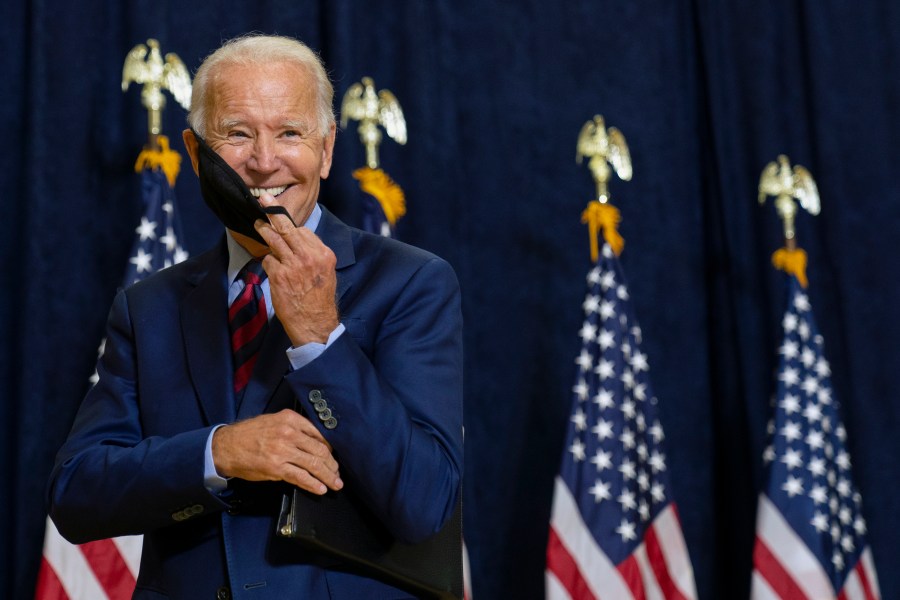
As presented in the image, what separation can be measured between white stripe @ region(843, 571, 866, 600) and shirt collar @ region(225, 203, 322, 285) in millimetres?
3114

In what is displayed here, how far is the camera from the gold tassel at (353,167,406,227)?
385cm

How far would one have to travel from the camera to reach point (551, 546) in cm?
390

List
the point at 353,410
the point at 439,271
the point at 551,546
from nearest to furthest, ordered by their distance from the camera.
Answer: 1. the point at 353,410
2. the point at 439,271
3. the point at 551,546

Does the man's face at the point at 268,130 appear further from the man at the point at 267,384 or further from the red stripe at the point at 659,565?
the red stripe at the point at 659,565

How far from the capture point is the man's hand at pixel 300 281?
1436mm

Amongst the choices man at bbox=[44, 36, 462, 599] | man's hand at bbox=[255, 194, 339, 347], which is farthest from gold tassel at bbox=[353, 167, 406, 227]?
man's hand at bbox=[255, 194, 339, 347]

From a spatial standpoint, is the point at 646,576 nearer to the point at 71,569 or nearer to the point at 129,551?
the point at 129,551

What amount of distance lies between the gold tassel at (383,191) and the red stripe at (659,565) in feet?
4.63

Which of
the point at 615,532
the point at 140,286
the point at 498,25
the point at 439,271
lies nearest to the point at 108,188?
the point at 498,25

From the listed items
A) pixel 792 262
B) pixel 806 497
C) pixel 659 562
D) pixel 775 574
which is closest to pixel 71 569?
pixel 659 562

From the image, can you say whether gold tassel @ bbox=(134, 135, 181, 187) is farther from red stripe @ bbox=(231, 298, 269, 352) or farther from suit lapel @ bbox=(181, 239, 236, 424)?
red stripe @ bbox=(231, 298, 269, 352)

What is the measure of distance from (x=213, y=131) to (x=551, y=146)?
328 centimetres

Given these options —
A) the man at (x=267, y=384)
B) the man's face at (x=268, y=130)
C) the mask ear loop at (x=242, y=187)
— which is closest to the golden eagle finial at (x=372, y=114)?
the man at (x=267, y=384)

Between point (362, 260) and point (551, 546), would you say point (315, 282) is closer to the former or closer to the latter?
point (362, 260)
